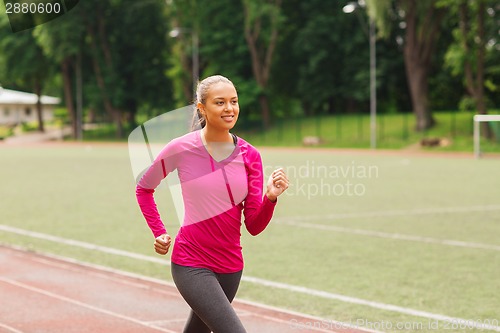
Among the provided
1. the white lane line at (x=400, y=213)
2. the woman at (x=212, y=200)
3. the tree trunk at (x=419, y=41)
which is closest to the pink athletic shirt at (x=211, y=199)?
the woman at (x=212, y=200)

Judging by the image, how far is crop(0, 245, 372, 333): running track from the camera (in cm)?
593

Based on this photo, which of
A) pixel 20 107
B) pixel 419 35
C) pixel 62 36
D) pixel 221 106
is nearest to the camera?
pixel 221 106

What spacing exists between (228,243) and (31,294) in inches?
157

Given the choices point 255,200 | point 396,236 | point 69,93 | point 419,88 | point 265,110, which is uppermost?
point 69,93

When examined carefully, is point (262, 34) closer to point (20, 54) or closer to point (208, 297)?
point (20, 54)

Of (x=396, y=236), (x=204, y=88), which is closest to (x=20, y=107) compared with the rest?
(x=396, y=236)

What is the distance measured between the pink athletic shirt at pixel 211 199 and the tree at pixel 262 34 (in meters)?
45.7

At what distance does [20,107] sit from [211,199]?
307 ft

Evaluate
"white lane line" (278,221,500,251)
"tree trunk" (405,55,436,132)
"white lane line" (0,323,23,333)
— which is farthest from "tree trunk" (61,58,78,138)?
"white lane line" (0,323,23,333)

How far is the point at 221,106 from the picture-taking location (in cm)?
357

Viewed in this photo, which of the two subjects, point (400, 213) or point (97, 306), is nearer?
point (97, 306)

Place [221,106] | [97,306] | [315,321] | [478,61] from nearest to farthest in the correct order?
[221,106], [315,321], [97,306], [478,61]

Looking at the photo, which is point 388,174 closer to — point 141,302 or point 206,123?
point 141,302

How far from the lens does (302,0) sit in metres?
56.1
